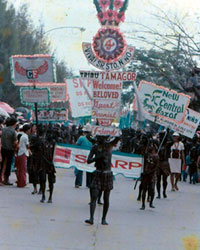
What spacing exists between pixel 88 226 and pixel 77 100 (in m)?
12.2

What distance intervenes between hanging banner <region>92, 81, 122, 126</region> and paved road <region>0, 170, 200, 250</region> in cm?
182

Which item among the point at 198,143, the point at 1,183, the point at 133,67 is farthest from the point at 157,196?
the point at 133,67

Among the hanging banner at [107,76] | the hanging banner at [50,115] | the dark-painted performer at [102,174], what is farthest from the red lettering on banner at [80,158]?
the hanging banner at [50,115]

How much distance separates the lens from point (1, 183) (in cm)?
1577

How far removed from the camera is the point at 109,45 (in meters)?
13.4

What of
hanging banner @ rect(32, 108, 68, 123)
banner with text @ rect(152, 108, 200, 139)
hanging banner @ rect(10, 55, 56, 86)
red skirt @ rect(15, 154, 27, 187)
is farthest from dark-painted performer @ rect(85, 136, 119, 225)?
hanging banner @ rect(32, 108, 68, 123)

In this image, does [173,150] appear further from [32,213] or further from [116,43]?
[32,213]

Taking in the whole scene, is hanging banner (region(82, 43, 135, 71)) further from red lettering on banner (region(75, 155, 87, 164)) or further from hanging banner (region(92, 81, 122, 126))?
red lettering on banner (region(75, 155, 87, 164))

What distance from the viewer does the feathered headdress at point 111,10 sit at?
42.3 feet

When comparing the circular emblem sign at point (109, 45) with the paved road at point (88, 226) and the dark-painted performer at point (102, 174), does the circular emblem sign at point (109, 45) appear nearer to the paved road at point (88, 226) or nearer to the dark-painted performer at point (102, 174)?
the paved road at point (88, 226)

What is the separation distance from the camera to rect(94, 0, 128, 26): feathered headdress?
12898 mm

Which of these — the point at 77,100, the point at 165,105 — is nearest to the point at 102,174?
the point at 165,105

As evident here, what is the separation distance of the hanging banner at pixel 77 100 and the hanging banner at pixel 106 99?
338 inches

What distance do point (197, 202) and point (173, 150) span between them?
277cm
